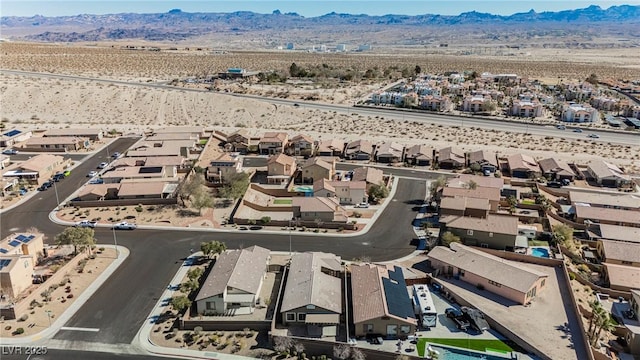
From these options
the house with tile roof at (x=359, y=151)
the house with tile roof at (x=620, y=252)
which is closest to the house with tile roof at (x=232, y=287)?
the house with tile roof at (x=620, y=252)

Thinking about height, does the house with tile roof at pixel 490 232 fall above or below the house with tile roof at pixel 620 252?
above

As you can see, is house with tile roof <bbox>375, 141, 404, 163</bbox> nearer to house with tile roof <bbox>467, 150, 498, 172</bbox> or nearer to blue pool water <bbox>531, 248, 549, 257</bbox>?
house with tile roof <bbox>467, 150, 498, 172</bbox>

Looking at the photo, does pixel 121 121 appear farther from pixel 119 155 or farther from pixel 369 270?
pixel 369 270

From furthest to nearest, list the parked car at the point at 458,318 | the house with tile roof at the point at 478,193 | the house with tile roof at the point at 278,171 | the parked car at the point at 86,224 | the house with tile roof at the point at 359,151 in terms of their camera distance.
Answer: the house with tile roof at the point at 359,151 < the house with tile roof at the point at 278,171 < the house with tile roof at the point at 478,193 < the parked car at the point at 86,224 < the parked car at the point at 458,318

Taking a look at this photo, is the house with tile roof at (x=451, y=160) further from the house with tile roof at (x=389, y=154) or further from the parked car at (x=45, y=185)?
the parked car at (x=45, y=185)

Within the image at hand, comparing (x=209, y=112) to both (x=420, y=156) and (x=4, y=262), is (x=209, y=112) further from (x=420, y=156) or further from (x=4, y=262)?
(x=4, y=262)

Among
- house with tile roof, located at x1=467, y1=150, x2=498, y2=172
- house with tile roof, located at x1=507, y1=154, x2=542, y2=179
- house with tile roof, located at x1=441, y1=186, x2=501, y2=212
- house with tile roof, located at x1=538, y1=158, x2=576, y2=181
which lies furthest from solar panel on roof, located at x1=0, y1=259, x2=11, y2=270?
house with tile roof, located at x1=538, y1=158, x2=576, y2=181

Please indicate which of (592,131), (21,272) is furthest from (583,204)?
(21,272)
